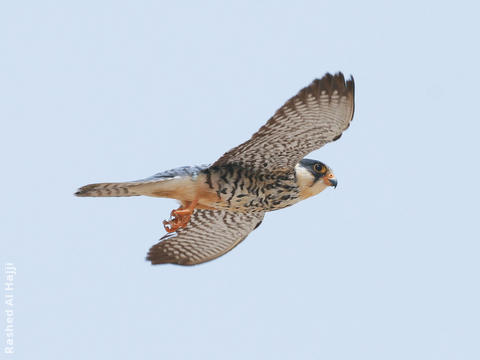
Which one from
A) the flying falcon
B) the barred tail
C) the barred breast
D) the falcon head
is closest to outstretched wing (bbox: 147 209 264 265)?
the flying falcon

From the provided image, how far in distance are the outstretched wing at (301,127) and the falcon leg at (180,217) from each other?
0.68 m

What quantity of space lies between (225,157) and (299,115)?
1078 mm

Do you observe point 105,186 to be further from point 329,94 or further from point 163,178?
point 329,94

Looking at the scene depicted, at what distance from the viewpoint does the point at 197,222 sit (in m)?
12.0

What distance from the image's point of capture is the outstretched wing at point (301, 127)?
972 cm

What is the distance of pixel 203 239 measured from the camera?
39.7 ft

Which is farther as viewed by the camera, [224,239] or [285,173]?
[224,239]

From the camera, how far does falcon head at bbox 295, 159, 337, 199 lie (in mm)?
10867

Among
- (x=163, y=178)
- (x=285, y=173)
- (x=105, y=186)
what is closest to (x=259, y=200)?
(x=285, y=173)

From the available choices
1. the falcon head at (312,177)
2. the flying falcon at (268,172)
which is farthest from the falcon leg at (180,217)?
the falcon head at (312,177)

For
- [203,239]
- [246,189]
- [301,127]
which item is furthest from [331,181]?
[203,239]

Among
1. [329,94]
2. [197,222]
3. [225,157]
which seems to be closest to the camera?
[329,94]

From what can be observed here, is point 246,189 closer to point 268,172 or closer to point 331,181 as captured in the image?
point 268,172

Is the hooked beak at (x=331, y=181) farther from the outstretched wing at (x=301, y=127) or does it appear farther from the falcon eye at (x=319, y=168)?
the outstretched wing at (x=301, y=127)
